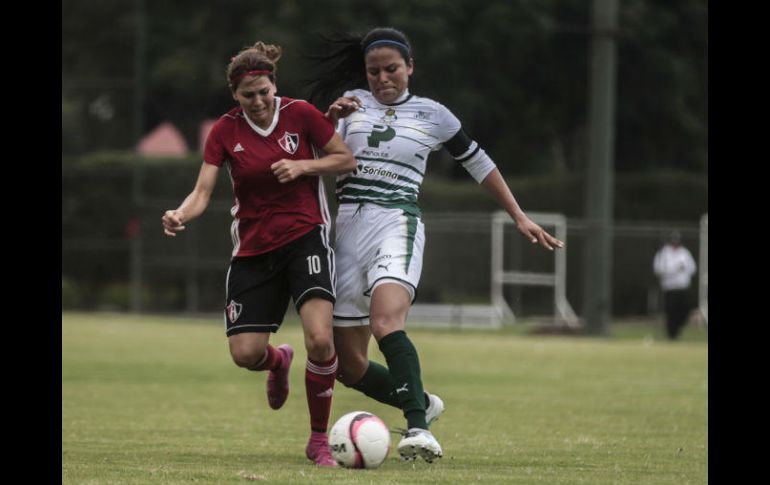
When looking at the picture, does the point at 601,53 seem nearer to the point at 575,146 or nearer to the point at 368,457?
the point at 575,146

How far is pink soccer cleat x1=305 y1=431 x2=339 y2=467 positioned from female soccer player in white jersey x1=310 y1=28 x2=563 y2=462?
0.53m

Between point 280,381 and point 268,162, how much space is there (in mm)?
1531

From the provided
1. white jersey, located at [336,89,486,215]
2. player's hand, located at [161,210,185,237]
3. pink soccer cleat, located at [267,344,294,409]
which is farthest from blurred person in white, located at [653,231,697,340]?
player's hand, located at [161,210,185,237]

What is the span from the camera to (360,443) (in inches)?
289

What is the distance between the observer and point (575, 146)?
1654 inches

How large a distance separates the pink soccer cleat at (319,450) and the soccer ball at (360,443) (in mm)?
305

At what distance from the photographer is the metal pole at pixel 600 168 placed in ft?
83.9

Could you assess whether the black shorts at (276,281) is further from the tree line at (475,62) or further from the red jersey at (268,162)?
the tree line at (475,62)

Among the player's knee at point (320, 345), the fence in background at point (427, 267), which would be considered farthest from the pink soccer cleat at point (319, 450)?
the fence in background at point (427, 267)

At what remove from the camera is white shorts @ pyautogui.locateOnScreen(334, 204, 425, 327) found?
7.92 metres

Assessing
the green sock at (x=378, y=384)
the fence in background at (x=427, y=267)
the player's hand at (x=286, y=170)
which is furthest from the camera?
the fence in background at (x=427, y=267)

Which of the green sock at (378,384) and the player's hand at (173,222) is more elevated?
the player's hand at (173,222)

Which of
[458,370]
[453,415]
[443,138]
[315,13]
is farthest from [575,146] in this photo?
[443,138]
